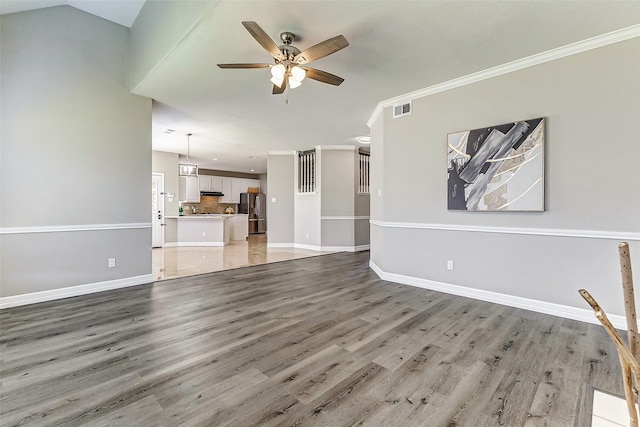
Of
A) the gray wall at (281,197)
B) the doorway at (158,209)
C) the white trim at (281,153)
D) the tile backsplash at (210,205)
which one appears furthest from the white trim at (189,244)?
the tile backsplash at (210,205)

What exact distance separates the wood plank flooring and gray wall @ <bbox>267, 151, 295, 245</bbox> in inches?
181

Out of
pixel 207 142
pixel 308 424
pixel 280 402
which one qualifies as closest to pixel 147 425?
pixel 280 402

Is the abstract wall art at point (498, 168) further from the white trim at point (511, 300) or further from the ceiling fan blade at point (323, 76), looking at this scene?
the ceiling fan blade at point (323, 76)

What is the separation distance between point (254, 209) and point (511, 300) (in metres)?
10.4

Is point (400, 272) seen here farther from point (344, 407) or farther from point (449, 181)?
point (344, 407)

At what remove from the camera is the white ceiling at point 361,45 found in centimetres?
224

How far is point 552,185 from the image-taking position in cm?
287

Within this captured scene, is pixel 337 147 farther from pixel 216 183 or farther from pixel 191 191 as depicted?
pixel 216 183

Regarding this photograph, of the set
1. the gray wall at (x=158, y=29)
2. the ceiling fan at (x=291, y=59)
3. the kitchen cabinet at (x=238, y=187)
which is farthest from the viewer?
the kitchen cabinet at (x=238, y=187)

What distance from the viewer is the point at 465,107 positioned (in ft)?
11.2

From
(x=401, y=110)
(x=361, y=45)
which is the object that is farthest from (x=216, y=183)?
(x=361, y=45)

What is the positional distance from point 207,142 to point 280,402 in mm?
6267

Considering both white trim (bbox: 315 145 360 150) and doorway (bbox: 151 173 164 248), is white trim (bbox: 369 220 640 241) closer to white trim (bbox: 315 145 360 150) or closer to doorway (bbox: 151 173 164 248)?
white trim (bbox: 315 145 360 150)

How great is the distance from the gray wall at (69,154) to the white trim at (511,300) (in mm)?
3779
